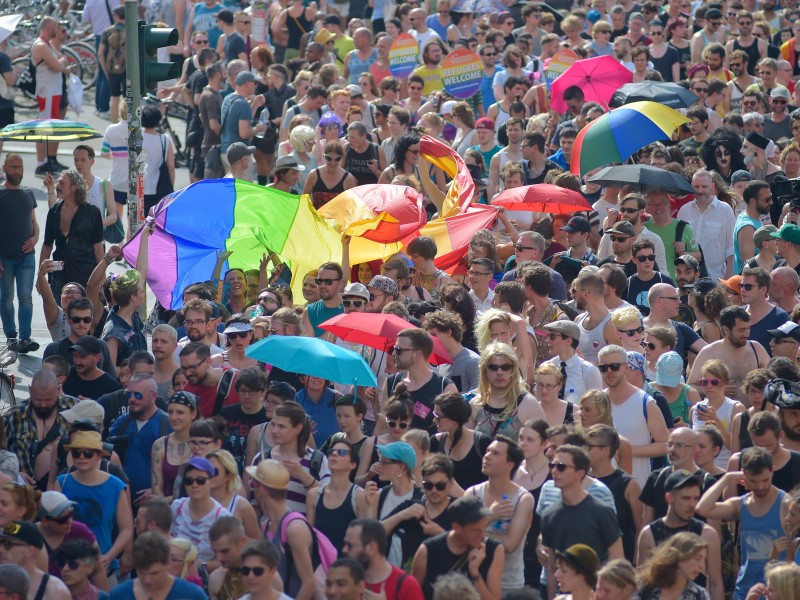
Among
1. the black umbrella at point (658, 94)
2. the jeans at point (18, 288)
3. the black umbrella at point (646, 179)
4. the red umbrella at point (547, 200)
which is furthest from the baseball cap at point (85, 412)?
the black umbrella at point (658, 94)

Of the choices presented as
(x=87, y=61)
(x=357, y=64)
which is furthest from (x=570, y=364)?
(x=87, y=61)

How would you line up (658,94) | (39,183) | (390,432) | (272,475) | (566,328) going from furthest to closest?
(39,183) < (658,94) < (566,328) < (390,432) < (272,475)

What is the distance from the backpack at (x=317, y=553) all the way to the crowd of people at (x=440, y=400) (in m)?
0.02

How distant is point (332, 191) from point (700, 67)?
634cm

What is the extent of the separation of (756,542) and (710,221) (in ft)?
18.4

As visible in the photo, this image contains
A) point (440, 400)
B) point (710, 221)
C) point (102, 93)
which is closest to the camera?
point (440, 400)

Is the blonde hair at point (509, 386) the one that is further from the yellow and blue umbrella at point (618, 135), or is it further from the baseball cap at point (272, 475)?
the yellow and blue umbrella at point (618, 135)

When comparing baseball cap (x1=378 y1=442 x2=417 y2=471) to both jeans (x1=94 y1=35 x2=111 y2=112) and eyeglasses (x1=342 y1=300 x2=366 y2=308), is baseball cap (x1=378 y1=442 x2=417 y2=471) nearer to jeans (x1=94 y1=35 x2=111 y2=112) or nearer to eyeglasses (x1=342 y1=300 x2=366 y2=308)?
eyeglasses (x1=342 y1=300 x2=366 y2=308)

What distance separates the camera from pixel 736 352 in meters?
9.46

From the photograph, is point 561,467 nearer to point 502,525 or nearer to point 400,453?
point 502,525

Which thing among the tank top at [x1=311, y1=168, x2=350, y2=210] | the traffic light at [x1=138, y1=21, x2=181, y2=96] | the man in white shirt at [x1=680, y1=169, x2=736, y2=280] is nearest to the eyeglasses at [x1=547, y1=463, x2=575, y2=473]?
the traffic light at [x1=138, y1=21, x2=181, y2=96]

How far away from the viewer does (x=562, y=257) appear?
37.4 feet

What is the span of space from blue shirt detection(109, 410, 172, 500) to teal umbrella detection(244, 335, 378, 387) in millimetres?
735

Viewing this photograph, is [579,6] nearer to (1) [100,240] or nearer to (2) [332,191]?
(2) [332,191]
